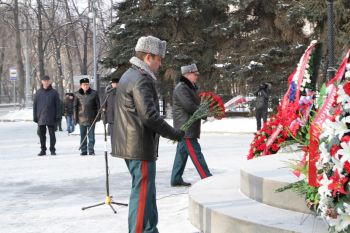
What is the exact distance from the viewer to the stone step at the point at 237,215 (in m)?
4.86

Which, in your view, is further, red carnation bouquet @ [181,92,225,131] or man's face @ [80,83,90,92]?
Answer: man's face @ [80,83,90,92]

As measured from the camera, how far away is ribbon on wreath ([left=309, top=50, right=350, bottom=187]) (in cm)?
392

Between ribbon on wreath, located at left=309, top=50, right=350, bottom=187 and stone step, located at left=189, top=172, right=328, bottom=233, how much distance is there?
68 cm

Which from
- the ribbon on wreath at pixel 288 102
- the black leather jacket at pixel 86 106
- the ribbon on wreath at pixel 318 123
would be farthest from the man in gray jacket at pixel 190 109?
the black leather jacket at pixel 86 106

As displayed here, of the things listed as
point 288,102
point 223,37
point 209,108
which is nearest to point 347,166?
point 209,108

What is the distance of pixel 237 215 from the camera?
5.32 meters

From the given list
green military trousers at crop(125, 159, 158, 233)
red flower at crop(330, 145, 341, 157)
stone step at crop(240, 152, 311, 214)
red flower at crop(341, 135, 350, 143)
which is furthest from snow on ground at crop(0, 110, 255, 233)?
red flower at crop(341, 135, 350, 143)

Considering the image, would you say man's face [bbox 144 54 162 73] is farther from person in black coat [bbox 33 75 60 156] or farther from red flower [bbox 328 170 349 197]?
person in black coat [bbox 33 75 60 156]

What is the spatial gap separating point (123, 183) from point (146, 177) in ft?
14.7

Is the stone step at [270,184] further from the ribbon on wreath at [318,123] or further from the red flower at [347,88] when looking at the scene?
the red flower at [347,88]

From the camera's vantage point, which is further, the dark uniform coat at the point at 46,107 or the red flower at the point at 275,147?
the dark uniform coat at the point at 46,107

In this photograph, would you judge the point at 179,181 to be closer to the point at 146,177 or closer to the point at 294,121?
the point at 294,121

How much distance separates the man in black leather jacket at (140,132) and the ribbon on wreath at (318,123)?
1350 millimetres

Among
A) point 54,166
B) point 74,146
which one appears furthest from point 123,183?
point 74,146
